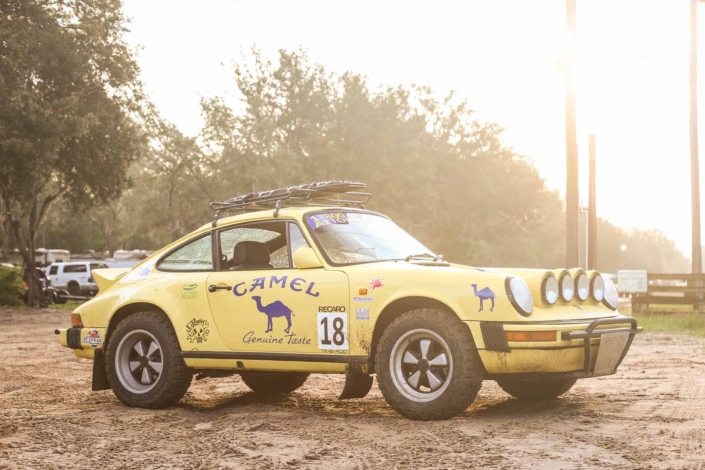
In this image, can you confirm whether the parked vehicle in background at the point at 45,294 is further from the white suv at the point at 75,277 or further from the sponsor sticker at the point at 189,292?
the sponsor sticker at the point at 189,292

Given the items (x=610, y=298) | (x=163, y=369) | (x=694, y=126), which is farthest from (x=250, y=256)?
(x=694, y=126)

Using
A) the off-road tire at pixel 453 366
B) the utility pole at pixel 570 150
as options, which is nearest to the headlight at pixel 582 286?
the off-road tire at pixel 453 366

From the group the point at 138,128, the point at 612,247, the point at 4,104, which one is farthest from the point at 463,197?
the point at 612,247

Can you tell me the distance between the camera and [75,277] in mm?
46938

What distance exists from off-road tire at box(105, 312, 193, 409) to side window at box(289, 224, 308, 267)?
131 cm

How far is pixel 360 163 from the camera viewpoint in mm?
51062

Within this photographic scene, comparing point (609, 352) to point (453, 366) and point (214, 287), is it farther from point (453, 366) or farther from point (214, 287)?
point (214, 287)

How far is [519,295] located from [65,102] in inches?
831

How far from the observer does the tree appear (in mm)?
24562

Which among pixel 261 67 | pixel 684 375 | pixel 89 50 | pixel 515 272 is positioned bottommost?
pixel 684 375

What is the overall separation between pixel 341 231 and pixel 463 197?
167ft

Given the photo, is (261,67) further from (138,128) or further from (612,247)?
(612,247)

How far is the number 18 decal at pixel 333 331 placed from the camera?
712cm

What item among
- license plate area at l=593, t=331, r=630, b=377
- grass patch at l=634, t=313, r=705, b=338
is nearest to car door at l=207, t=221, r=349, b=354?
license plate area at l=593, t=331, r=630, b=377
